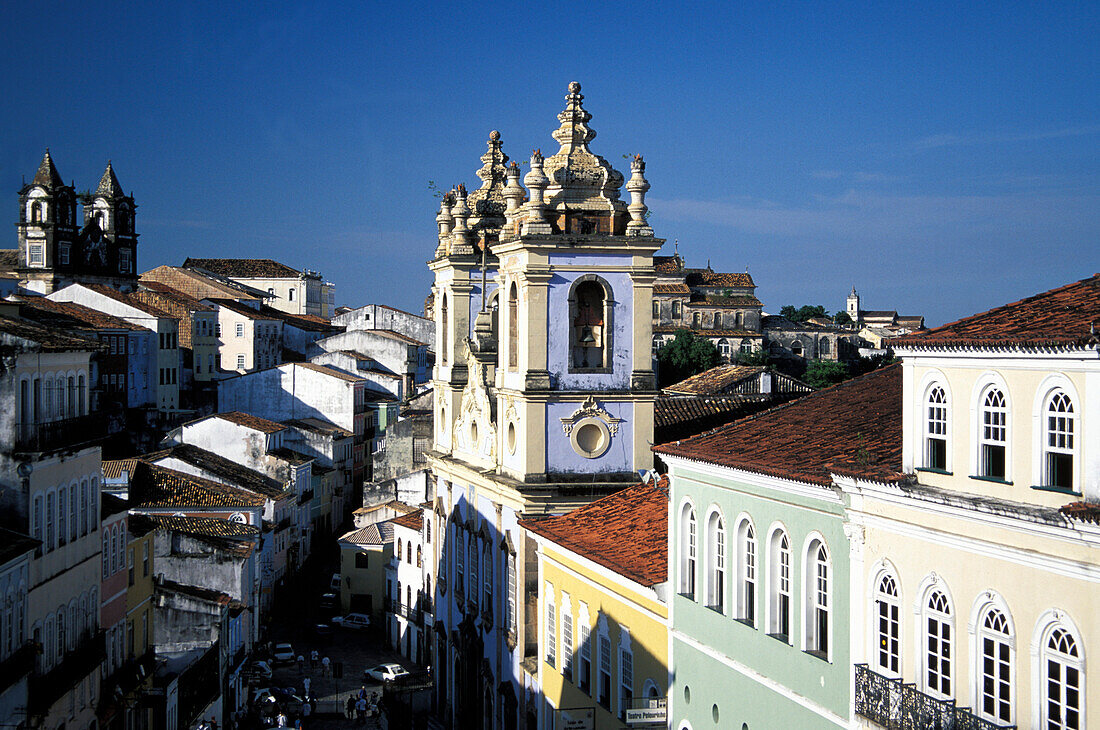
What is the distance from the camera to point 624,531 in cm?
2575

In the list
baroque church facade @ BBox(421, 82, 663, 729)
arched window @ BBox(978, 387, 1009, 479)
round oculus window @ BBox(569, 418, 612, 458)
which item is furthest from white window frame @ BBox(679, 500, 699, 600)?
round oculus window @ BBox(569, 418, 612, 458)

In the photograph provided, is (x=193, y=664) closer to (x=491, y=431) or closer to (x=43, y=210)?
(x=491, y=431)

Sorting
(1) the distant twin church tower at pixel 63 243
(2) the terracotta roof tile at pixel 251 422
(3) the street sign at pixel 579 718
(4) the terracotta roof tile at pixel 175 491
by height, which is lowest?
(3) the street sign at pixel 579 718

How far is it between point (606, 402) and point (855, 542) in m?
16.8

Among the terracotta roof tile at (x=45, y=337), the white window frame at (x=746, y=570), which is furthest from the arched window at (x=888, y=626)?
the terracotta roof tile at (x=45, y=337)

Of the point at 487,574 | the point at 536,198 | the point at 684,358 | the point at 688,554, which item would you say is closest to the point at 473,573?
the point at 487,574

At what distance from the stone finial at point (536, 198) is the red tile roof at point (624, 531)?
673 centimetres

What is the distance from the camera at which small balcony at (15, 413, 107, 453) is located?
28188mm

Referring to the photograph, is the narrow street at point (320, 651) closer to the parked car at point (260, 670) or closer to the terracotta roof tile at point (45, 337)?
the parked car at point (260, 670)

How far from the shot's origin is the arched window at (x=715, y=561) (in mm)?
19969

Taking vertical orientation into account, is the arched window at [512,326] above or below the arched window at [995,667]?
above

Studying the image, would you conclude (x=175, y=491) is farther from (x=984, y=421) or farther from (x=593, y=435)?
(x=984, y=421)

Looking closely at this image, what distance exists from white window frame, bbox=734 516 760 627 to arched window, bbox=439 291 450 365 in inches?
930

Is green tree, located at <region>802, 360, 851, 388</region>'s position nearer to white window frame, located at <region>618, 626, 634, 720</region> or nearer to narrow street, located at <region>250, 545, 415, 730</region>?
narrow street, located at <region>250, 545, 415, 730</region>
